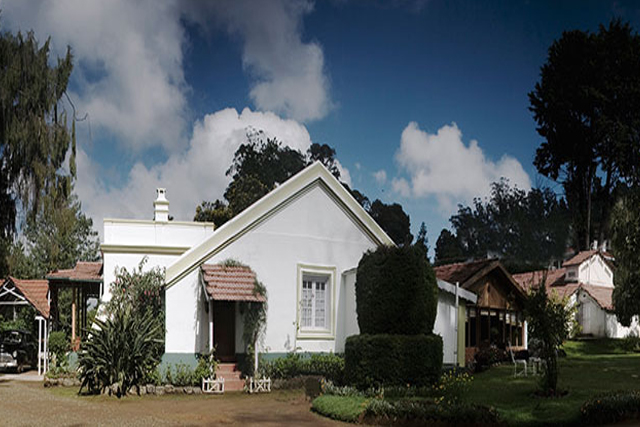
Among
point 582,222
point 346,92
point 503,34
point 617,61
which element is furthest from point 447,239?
point 346,92

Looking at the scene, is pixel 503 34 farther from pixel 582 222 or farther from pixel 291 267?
pixel 582 222

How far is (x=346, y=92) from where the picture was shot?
24578mm

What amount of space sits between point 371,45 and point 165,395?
13889 mm

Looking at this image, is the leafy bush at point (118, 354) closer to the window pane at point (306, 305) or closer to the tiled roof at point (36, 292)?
the window pane at point (306, 305)

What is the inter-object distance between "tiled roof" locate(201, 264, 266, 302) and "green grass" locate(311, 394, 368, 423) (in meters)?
4.95

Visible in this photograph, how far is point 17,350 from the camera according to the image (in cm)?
2427

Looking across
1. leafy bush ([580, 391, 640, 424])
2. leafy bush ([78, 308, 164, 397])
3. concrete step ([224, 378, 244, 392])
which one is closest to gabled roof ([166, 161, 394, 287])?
leafy bush ([78, 308, 164, 397])

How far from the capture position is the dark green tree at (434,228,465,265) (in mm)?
61472

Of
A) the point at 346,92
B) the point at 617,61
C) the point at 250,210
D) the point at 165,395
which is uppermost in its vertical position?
the point at 617,61

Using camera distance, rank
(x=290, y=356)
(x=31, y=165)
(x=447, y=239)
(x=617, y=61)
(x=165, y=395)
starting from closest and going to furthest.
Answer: (x=165, y=395) < (x=290, y=356) < (x=31, y=165) < (x=617, y=61) < (x=447, y=239)

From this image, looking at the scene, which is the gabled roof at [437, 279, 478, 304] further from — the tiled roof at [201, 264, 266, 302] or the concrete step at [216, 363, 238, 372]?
the concrete step at [216, 363, 238, 372]

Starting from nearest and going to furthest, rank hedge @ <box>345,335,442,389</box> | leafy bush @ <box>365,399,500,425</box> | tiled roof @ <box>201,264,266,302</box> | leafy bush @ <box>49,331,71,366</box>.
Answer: leafy bush @ <box>365,399,500,425</box> < hedge @ <box>345,335,442,389</box> < tiled roof @ <box>201,264,266,302</box> < leafy bush @ <box>49,331,71,366</box>

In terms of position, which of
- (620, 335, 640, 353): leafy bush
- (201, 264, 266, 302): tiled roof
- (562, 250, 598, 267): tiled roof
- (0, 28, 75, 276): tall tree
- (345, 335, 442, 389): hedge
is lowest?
(620, 335, 640, 353): leafy bush

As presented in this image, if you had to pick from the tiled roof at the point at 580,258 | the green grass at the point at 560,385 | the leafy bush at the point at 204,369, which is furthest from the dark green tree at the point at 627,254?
the leafy bush at the point at 204,369
